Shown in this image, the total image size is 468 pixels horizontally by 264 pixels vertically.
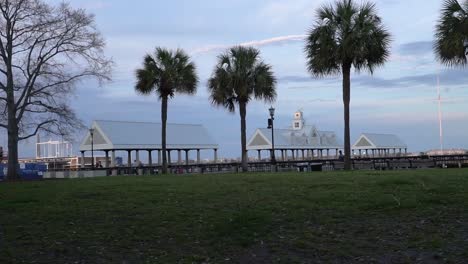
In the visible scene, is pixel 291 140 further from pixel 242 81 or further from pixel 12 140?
pixel 12 140

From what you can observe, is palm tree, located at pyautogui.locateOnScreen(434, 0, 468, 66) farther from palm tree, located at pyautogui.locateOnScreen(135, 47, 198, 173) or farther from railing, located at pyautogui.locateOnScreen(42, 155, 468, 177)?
palm tree, located at pyautogui.locateOnScreen(135, 47, 198, 173)

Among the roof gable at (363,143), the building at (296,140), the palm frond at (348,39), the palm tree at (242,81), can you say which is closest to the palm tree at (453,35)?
the palm frond at (348,39)

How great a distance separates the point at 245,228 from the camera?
10.9 m

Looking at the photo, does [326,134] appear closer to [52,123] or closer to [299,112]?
[299,112]

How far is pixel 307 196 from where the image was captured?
47.9ft

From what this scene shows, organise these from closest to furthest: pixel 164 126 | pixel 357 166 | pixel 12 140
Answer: pixel 12 140 → pixel 357 166 → pixel 164 126

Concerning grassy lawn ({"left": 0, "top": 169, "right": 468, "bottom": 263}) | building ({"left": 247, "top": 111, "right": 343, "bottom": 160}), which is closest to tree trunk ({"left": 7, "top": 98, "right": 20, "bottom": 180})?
grassy lawn ({"left": 0, "top": 169, "right": 468, "bottom": 263})

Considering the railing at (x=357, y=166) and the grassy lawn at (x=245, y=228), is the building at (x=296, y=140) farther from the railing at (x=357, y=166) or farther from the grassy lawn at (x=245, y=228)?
the grassy lawn at (x=245, y=228)

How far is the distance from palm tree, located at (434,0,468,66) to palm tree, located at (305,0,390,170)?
4.55m

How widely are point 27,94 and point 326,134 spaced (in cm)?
6949

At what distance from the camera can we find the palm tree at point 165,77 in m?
43.2

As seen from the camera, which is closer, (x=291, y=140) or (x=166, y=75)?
(x=166, y=75)

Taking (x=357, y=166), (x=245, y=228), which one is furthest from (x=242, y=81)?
(x=245, y=228)

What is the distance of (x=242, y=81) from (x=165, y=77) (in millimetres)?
6039
